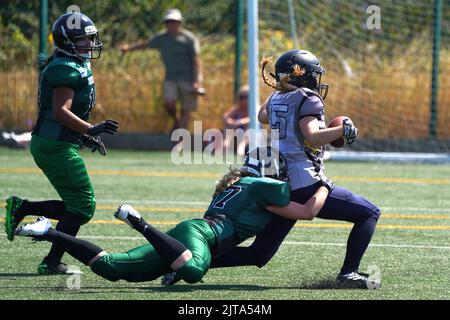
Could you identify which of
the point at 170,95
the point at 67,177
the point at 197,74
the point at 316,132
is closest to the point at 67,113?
the point at 67,177

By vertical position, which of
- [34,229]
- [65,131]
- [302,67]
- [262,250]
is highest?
[302,67]

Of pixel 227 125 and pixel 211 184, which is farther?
pixel 227 125

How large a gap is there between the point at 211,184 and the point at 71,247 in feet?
19.8

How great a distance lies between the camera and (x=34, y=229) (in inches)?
234

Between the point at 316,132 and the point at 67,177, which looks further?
the point at 67,177

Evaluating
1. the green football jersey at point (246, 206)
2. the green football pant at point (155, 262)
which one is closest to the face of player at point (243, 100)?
the green football jersey at point (246, 206)

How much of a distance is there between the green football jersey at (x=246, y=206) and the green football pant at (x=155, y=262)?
117 mm

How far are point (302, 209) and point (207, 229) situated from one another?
54 centimetres

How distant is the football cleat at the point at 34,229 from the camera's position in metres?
5.92

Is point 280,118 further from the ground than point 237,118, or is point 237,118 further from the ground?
point 280,118

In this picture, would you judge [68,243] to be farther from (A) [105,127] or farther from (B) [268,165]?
(B) [268,165]

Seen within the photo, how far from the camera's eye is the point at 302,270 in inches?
272

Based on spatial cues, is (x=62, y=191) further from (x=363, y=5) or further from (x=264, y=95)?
(x=363, y=5)
